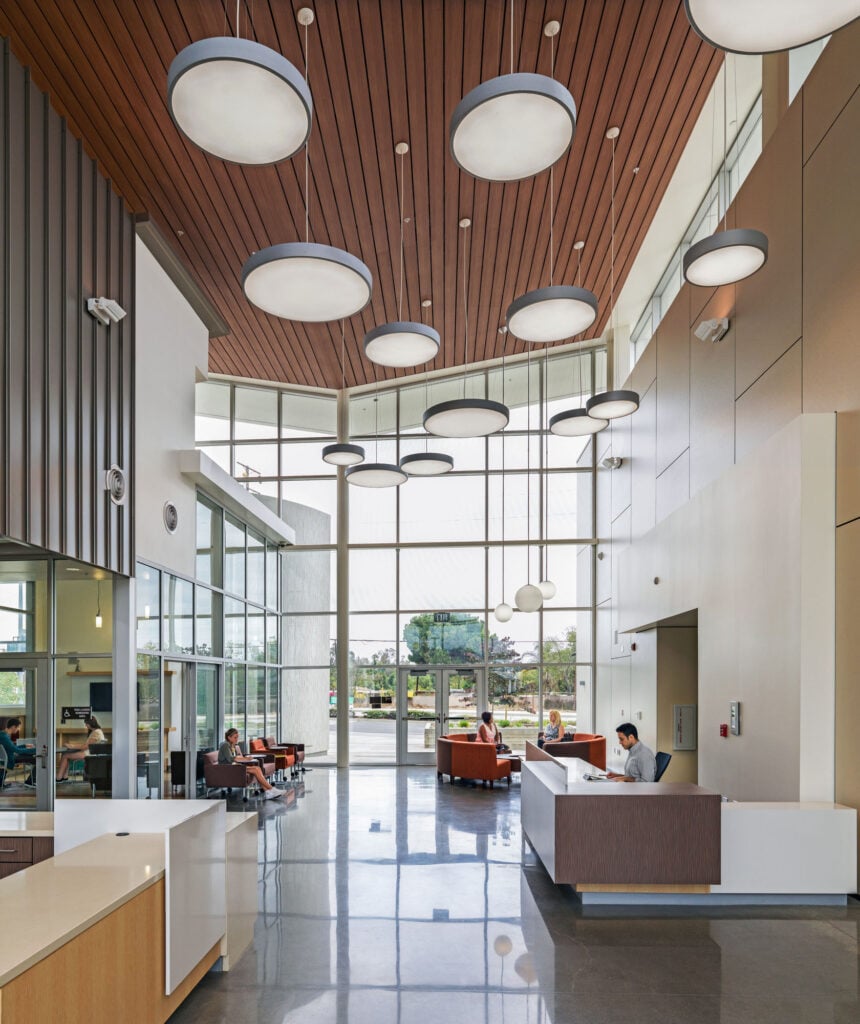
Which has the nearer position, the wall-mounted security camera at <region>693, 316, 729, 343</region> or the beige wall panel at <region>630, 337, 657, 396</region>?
the wall-mounted security camera at <region>693, 316, 729, 343</region>

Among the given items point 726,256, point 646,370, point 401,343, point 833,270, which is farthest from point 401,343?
point 646,370

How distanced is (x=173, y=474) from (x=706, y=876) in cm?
757

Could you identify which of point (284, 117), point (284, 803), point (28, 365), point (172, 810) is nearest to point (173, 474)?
point (28, 365)

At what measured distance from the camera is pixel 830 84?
722 cm

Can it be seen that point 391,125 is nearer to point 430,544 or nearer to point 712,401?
point 712,401

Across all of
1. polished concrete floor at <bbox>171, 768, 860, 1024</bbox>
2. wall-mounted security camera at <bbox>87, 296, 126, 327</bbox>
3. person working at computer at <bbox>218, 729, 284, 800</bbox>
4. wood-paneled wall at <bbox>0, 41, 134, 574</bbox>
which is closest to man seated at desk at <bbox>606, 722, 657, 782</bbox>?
polished concrete floor at <bbox>171, 768, 860, 1024</bbox>

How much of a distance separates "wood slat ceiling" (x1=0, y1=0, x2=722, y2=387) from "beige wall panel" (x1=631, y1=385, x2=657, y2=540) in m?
2.29

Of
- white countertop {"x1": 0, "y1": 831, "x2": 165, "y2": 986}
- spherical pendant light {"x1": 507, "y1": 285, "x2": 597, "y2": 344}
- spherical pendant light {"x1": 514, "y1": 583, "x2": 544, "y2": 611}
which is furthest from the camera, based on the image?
spherical pendant light {"x1": 514, "y1": 583, "x2": 544, "y2": 611}

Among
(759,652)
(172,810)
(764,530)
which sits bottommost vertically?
(172,810)

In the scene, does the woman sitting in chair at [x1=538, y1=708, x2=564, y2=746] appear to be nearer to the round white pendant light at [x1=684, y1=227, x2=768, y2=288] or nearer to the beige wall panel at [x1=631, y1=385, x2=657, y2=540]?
the beige wall panel at [x1=631, y1=385, x2=657, y2=540]

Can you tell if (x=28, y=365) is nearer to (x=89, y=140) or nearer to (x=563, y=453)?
(x=89, y=140)

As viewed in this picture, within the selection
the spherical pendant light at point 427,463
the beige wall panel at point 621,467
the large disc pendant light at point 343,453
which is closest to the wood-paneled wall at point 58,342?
the large disc pendant light at point 343,453

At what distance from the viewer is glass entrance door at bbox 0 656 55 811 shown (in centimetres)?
907

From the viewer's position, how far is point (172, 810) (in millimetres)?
5148
